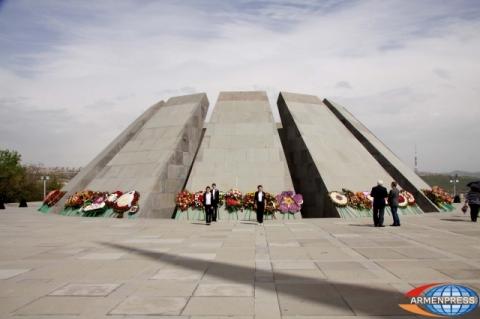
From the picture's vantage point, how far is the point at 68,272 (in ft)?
25.6

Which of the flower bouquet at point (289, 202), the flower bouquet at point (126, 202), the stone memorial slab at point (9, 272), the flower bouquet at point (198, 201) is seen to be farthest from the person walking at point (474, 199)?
the stone memorial slab at point (9, 272)

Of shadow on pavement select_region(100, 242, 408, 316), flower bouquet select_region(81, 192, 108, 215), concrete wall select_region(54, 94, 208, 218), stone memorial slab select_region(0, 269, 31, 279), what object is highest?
concrete wall select_region(54, 94, 208, 218)

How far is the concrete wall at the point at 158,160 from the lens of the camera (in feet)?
63.8

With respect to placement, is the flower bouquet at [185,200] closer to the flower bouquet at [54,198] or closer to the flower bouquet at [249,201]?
the flower bouquet at [249,201]

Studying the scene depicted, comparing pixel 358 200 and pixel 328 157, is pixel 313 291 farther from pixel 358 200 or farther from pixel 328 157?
pixel 328 157

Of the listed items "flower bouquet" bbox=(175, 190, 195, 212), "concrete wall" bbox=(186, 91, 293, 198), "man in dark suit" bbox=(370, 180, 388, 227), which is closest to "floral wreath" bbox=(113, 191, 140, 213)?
"flower bouquet" bbox=(175, 190, 195, 212)

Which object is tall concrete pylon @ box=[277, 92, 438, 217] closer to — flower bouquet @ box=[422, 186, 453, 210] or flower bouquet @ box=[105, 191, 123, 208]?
flower bouquet @ box=[422, 186, 453, 210]

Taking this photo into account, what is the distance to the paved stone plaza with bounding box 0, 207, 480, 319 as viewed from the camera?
5.57m

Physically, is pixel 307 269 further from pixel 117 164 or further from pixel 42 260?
pixel 117 164


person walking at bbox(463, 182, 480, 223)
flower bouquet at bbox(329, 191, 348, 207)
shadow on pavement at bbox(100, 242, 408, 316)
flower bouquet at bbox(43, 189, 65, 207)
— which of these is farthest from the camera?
flower bouquet at bbox(43, 189, 65, 207)

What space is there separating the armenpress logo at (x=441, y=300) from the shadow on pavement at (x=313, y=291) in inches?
7.8

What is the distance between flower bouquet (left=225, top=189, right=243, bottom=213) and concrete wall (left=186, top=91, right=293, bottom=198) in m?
0.71

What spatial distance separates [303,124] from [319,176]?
4141mm

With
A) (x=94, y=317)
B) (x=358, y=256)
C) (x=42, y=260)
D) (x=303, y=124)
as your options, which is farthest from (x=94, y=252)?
(x=303, y=124)
